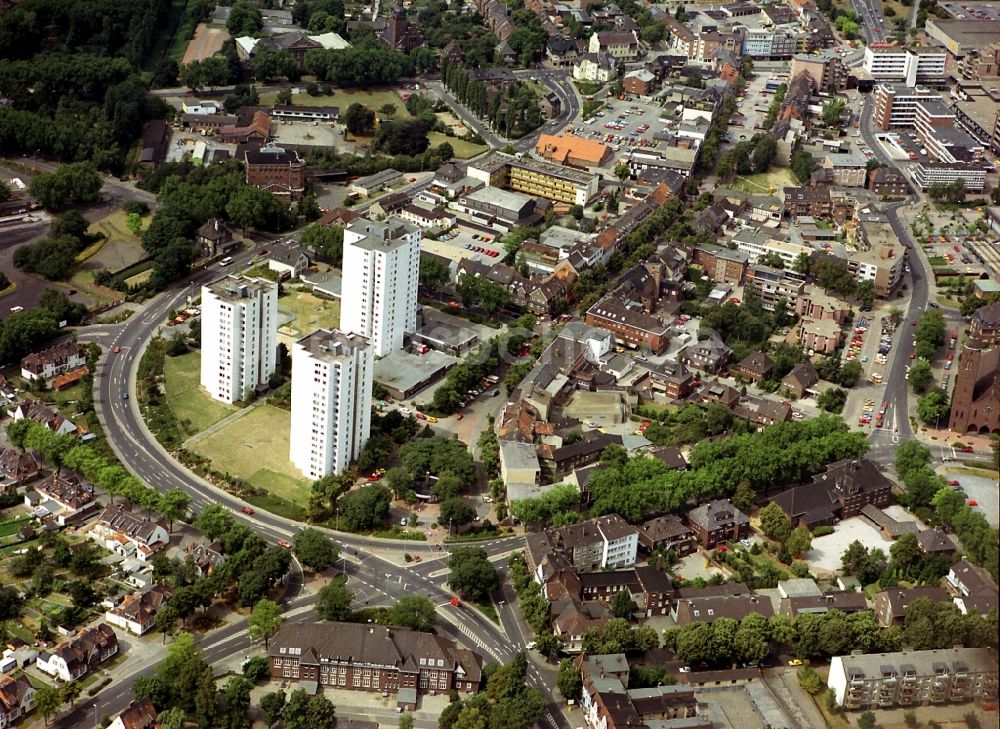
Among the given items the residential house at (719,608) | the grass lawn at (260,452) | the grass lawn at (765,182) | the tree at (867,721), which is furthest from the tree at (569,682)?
the grass lawn at (765,182)

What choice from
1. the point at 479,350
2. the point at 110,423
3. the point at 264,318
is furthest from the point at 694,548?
the point at 110,423

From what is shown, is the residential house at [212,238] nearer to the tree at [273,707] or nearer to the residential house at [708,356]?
the residential house at [708,356]

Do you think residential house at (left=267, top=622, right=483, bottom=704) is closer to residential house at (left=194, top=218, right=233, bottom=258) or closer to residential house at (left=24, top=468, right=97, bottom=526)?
residential house at (left=24, top=468, right=97, bottom=526)

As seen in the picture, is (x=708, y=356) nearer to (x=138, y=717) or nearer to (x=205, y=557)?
(x=205, y=557)

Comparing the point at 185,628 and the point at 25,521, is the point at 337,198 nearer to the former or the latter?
the point at 25,521

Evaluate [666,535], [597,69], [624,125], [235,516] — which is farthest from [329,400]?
[597,69]
